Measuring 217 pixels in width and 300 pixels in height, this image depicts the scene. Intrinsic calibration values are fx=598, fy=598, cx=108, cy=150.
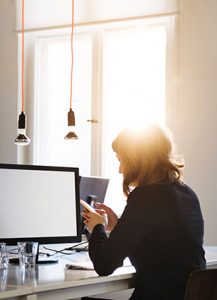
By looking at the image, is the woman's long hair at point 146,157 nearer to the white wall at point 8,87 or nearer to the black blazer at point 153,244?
the black blazer at point 153,244

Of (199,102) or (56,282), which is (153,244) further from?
(199,102)

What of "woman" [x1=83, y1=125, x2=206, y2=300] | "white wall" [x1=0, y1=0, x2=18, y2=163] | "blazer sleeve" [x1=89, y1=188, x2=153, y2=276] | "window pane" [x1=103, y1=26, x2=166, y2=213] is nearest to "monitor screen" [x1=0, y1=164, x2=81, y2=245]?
"woman" [x1=83, y1=125, x2=206, y2=300]

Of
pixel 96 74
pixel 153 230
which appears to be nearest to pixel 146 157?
pixel 153 230

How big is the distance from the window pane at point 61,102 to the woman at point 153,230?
7.75 ft

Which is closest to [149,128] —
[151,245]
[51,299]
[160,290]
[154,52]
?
[151,245]

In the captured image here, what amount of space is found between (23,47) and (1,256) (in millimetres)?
2859

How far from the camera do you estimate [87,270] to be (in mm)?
2369

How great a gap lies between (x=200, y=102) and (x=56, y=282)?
2.36 metres

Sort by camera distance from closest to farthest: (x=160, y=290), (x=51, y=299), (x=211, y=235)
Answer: (x=51, y=299), (x=160, y=290), (x=211, y=235)

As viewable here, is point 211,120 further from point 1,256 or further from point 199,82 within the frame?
point 1,256

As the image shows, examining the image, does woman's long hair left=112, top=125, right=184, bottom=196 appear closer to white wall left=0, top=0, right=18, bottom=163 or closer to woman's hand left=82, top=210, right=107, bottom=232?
woman's hand left=82, top=210, right=107, bottom=232

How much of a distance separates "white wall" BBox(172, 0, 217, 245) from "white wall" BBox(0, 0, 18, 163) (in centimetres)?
142

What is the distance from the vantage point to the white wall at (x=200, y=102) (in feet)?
13.3

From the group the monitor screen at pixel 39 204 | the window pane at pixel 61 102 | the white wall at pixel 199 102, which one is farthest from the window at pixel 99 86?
the monitor screen at pixel 39 204
